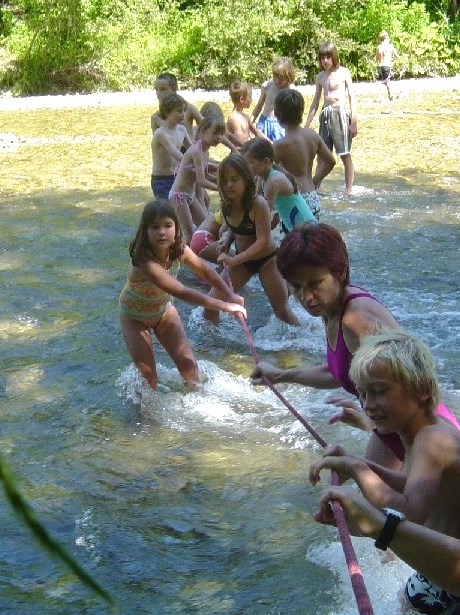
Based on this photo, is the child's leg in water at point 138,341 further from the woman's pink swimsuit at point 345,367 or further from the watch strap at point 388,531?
the watch strap at point 388,531

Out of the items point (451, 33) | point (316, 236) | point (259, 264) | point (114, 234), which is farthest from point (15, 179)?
point (451, 33)

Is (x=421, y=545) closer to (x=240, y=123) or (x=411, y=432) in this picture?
(x=411, y=432)

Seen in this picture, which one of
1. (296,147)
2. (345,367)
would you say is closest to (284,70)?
(296,147)

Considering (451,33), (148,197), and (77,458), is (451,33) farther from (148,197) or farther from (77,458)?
(77,458)

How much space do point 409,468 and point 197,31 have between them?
27337 millimetres

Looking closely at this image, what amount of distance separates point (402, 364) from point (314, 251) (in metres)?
0.78

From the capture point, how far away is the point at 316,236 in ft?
10.6

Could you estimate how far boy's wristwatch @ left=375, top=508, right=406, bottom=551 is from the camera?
218 cm

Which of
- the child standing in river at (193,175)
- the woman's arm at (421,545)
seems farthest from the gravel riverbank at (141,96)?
the woman's arm at (421,545)

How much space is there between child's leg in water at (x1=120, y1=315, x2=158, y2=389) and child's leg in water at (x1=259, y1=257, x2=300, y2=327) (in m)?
1.52

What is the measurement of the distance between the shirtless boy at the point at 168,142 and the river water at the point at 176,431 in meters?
0.91

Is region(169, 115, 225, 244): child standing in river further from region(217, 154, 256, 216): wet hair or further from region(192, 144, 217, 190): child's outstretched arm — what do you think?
region(217, 154, 256, 216): wet hair

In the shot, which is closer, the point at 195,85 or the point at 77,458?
the point at 77,458

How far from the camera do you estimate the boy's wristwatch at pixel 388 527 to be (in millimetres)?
2180
